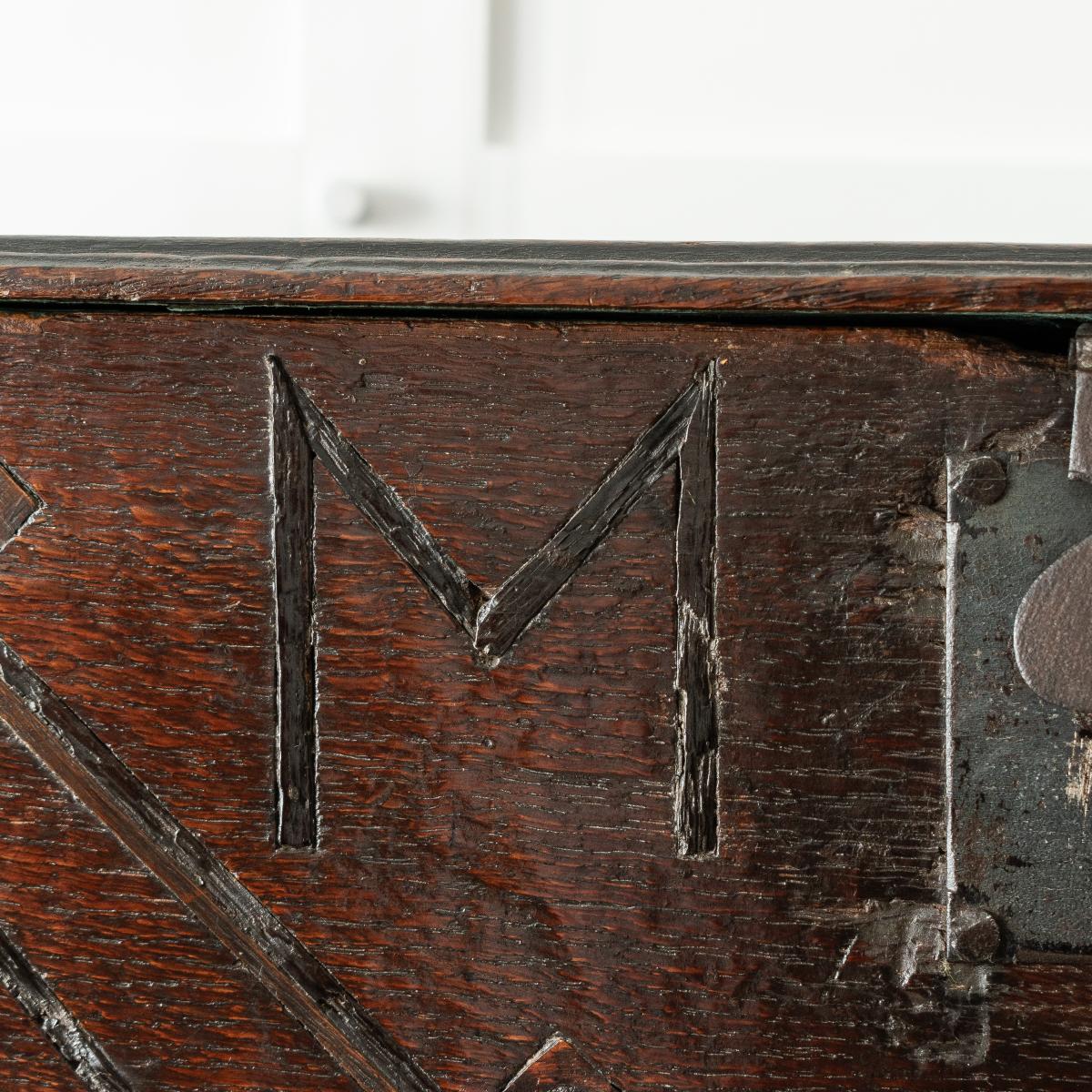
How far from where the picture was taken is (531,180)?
0.90m

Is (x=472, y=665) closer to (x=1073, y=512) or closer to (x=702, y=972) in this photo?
(x=702, y=972)

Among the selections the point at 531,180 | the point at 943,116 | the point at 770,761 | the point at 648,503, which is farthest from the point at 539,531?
the point at 943,116

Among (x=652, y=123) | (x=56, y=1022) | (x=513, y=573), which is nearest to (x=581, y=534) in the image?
(x=513, y=573)

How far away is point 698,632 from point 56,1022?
409 millimetres

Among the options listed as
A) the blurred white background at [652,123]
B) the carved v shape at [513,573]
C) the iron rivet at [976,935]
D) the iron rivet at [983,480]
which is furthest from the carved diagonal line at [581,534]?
the blurred white background at [652,123]

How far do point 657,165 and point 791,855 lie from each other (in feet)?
1.92

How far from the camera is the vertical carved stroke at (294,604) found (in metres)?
0.56

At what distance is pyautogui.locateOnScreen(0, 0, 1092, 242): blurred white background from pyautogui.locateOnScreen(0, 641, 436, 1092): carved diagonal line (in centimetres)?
48

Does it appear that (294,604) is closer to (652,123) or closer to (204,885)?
(204,885)

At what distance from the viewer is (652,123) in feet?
2.92

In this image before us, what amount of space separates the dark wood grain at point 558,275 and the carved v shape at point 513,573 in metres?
0.05

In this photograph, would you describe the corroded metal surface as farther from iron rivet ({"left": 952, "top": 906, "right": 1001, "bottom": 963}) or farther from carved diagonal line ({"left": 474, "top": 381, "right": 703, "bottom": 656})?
carved diagonal line ({"left": 474, "top": 381, "right": 703, "bottom": 656})

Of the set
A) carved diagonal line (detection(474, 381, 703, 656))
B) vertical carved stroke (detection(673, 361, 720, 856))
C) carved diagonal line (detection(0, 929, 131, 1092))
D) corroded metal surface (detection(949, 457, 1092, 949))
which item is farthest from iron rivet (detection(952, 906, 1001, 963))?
carved diagonal line (detection(0, 929, 131, 1092))

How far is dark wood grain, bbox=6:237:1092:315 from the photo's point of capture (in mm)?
503
